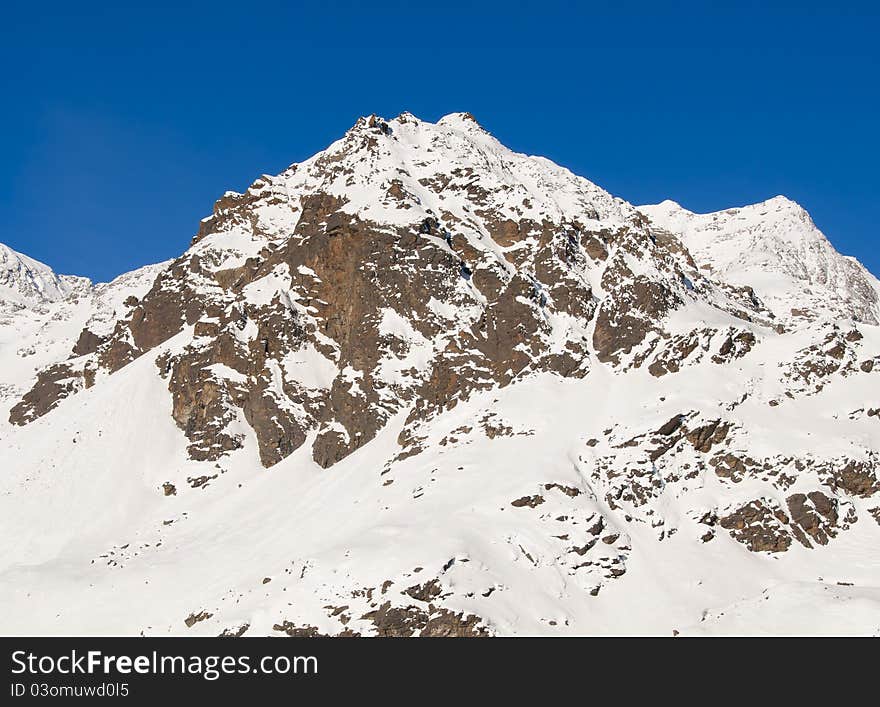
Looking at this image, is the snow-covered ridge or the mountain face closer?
the mountain face

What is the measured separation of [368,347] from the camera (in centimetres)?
9744

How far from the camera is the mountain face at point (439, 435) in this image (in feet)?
218

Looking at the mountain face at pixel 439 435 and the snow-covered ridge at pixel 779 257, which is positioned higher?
the snow-covered ridge at pixel 779 257

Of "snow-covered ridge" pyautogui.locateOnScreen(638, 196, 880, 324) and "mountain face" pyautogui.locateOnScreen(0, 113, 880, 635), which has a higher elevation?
"snow-covered ridge" pyautogui.locateOnScreen(638, 196, 880, 324)

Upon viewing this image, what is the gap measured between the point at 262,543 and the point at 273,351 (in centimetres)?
2946

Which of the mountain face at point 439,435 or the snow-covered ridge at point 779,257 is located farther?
the snow-covered ridge at point 779,257

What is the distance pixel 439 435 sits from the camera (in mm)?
85812

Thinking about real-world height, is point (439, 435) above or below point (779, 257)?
below

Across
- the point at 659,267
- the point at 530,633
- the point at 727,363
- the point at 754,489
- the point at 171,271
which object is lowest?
the point at 530,633

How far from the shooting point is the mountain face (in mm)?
66312

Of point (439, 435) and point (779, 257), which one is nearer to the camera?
point (439, 435)
